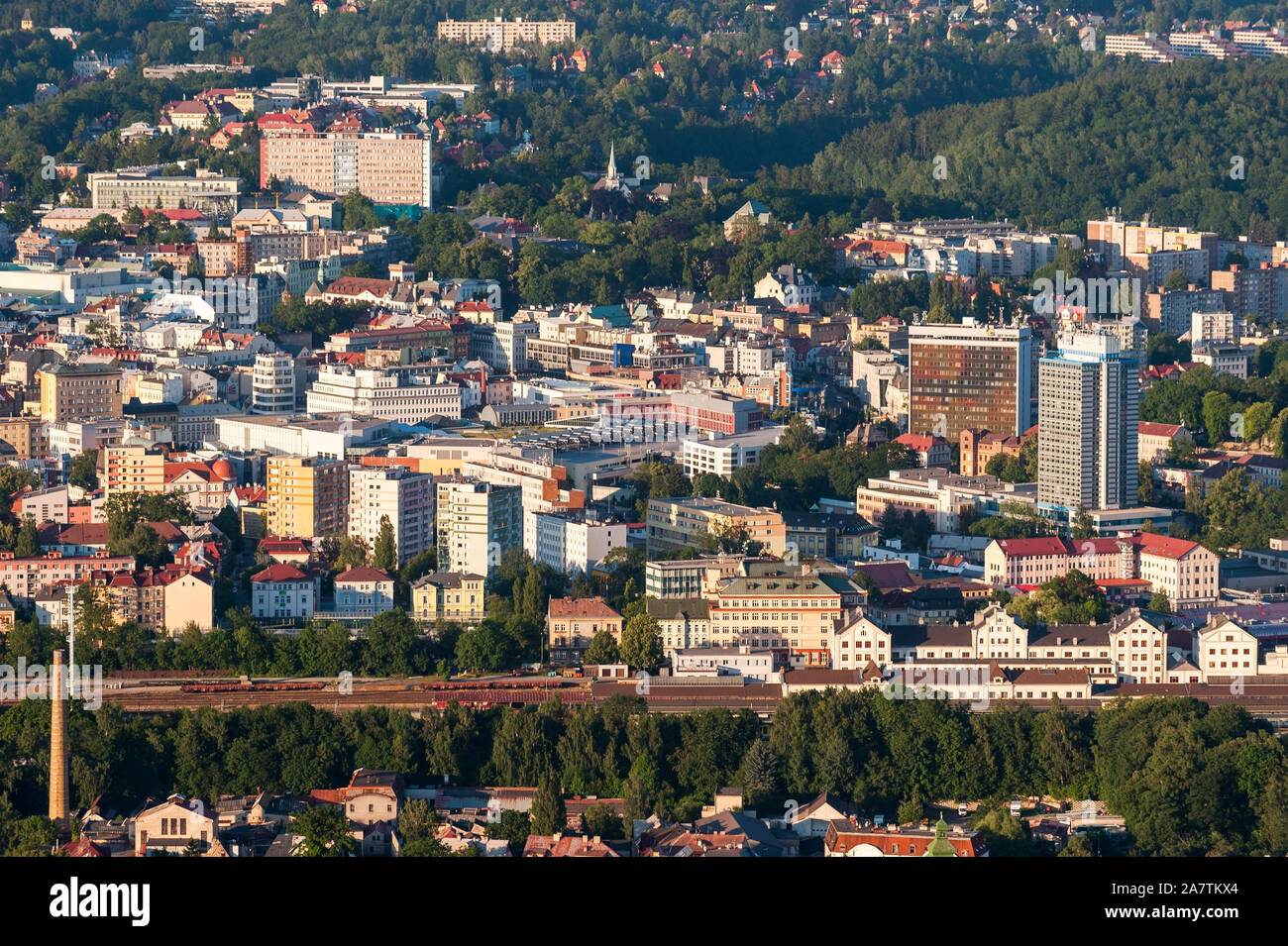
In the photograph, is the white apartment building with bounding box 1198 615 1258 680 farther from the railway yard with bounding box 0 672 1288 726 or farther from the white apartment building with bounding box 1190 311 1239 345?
the white apartment building with bounding box 1190 311 1239 345

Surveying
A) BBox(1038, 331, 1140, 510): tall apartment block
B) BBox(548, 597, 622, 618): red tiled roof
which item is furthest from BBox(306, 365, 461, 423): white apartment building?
BBox(548, 597, 622, 618): red tiled roof

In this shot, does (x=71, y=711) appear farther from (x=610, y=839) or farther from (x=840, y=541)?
(x=840, y=541)

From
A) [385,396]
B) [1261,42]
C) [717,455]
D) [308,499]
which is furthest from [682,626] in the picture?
[1261,42]

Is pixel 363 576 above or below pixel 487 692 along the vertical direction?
above

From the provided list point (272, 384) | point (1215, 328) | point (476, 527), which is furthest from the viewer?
point (1215, 328)

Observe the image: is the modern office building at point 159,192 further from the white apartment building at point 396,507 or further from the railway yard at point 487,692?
the railway yard at point 487,692

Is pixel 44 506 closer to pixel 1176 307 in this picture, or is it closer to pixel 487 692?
pixel 487 692

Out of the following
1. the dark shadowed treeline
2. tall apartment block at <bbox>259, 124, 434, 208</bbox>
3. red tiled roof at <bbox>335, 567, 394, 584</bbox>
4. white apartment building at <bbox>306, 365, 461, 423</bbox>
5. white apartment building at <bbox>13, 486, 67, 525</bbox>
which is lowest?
the dark shadowed treeline
